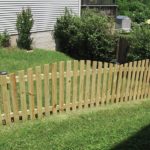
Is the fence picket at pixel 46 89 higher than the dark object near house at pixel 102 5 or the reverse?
the reverse

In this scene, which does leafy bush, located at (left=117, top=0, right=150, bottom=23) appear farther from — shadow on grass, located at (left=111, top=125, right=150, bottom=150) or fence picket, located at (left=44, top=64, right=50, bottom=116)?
shadow on grass, located at (left=111, top=125, right=150, bottom=150)

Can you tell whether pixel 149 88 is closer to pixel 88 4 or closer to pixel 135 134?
pixel 135 134

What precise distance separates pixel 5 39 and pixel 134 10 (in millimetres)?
20477

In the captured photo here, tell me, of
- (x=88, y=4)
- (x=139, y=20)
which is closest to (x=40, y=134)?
(x=88, y=4)

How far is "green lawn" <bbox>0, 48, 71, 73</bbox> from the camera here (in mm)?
10666

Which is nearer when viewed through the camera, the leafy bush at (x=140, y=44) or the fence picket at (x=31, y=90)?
the fence picket at (x=31, y=90)

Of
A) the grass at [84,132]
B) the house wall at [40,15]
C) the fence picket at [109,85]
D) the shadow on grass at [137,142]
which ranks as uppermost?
the house wall at [40,15]

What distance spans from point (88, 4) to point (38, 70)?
1400 centimetres

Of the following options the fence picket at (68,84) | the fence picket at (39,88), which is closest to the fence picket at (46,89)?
the fence picket at (39,88)

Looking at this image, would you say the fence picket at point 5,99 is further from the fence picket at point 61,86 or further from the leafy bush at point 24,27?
the leafy bush at point 24,27

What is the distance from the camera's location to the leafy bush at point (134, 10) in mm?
28903

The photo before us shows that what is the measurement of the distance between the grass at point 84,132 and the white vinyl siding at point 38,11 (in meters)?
7.40

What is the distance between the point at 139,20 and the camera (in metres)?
28.8

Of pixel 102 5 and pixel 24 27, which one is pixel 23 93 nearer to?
pixel 24 27
